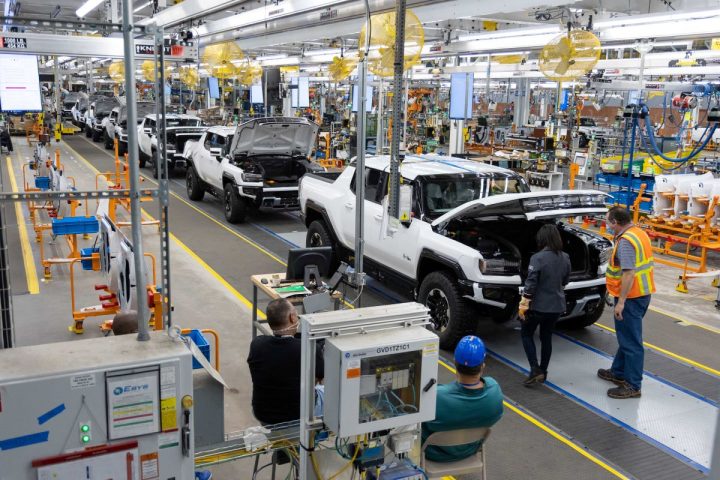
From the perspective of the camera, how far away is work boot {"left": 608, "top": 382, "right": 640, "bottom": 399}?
605 centimetres

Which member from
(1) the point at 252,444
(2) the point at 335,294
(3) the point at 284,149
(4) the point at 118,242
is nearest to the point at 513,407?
(2) the point at 335,294

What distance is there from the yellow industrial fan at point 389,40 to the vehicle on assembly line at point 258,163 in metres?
4.61

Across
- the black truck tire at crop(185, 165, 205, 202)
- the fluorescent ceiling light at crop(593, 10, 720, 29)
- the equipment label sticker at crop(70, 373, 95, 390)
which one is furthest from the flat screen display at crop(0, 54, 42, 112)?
the equipment label sticker at crop(70, 373, 95, 390)

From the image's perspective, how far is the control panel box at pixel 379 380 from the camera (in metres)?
3.15

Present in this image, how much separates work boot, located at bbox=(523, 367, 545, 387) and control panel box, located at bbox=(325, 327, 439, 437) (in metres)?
3.05

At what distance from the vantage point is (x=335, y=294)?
230 inches

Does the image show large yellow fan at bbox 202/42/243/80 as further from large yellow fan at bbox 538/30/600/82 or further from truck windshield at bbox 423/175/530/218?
truck windshield at bbox 423/175/530/218

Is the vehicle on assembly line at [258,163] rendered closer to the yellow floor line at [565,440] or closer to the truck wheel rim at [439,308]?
the truck wheel rim at [439,308]

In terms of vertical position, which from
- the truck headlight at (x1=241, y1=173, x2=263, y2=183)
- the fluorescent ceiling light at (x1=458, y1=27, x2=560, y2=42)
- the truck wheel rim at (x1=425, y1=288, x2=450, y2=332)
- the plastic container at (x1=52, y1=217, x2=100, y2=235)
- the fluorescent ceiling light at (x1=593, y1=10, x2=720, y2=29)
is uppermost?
the fluorescent ceiling light at (x1=458, y1=27, x2=560, y2=42)

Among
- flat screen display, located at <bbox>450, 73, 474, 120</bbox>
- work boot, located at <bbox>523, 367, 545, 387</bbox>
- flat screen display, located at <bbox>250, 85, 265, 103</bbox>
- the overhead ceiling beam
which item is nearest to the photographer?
work boot, located at <bbox>523, 367, 545, 387</bbox>

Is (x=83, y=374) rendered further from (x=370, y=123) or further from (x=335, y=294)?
(x=370, y=123)

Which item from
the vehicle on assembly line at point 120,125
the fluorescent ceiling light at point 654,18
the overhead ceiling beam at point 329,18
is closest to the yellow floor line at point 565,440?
the overhead ceiling beam at point 329,18

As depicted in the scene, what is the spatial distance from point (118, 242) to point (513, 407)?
3816 millimetres

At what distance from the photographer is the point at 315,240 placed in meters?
9.38
